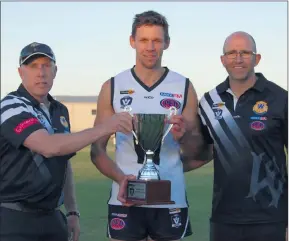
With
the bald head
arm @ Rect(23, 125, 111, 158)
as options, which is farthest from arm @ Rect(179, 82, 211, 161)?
arm @ Rect(23, 125, 111, 158)

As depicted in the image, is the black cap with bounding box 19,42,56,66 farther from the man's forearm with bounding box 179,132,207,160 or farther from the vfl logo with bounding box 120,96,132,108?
the man's forearm with bounding box 179,132,207,160

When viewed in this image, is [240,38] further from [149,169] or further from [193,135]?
[149,169]

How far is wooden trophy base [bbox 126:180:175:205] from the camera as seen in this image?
396cm

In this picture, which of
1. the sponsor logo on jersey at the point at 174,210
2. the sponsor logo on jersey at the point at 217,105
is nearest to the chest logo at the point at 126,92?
the sponsor logo on jersey at the point at 217,105

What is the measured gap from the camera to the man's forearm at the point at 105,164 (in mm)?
4254

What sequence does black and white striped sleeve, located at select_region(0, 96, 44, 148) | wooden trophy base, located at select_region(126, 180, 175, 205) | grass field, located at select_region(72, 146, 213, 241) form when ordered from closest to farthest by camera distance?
black and white striped sleeve, located at select_region(0, 96, 44, 148) → wooden trophy base, located at select_region(126, 180, 175, 205) → grass field, located at select_region(72, 146, 213, 241)

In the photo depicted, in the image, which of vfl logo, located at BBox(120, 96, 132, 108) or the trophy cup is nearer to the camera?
the trophy cup

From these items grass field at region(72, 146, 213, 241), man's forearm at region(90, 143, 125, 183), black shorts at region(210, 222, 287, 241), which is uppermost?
man's forearm at region(90, 143, 125, 183)

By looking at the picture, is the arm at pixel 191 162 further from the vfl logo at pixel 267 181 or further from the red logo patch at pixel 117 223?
the red logo patch at pixel 117 223

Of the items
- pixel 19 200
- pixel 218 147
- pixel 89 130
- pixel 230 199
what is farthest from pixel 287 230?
pixel 19 200

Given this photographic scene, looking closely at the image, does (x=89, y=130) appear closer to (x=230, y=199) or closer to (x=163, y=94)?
(x=163, y=94)

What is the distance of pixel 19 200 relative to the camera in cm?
388

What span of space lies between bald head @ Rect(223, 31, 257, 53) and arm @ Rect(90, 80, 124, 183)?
944 mm

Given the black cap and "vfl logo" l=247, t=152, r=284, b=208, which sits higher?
the black cap
